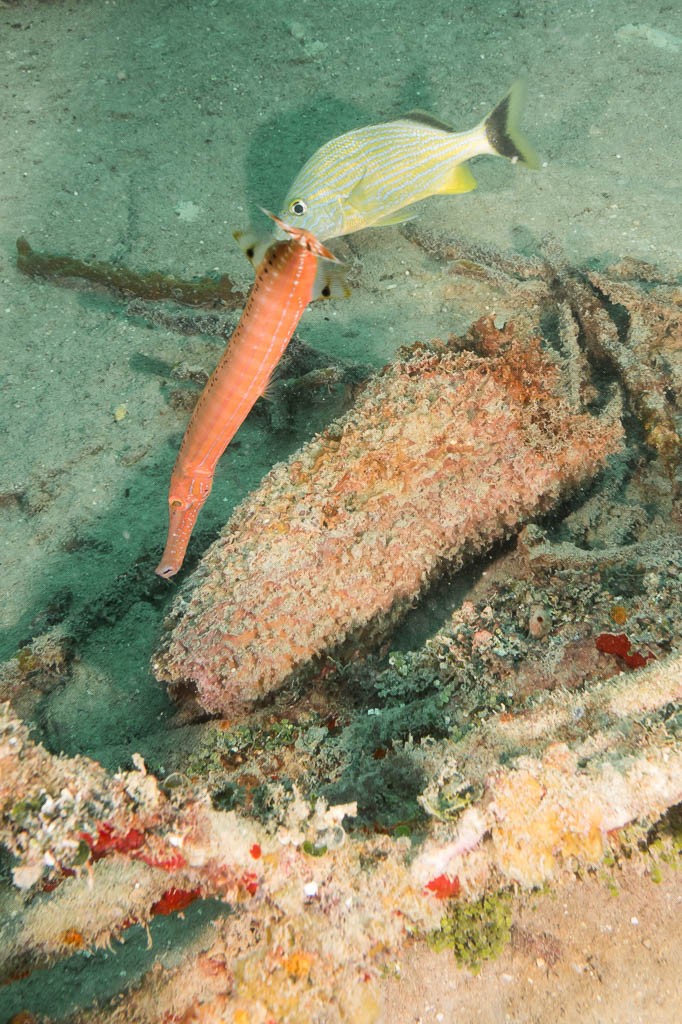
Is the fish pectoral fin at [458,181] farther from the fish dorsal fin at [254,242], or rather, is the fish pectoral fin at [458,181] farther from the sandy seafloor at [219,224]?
the fish dorsal fin at [254,242]

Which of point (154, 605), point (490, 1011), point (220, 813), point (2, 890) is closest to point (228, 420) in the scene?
point (154, 605)

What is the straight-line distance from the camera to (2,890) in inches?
80.9

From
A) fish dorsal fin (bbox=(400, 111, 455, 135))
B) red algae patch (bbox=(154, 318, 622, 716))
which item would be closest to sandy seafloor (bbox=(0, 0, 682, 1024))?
red algae patch (bbox=(154, 318, 622, 716))

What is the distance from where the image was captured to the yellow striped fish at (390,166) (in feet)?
15.6

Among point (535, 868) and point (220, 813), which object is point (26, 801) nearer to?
point (220, 813)

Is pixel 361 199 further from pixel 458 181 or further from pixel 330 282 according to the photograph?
pixel 330 282

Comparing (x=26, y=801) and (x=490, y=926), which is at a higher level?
(x=26, y=801)

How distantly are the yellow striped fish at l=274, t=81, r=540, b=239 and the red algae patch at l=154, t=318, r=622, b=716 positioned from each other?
2.03 metres

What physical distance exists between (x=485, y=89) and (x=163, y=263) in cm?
471

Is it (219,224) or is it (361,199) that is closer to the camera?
(361,199)

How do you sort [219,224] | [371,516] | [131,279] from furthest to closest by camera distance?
[219,224] → [131,279] → [371,516]

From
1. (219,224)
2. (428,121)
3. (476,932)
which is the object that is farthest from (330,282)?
(219,224)

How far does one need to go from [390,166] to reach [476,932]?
493cm

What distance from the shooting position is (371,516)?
2.99 m
